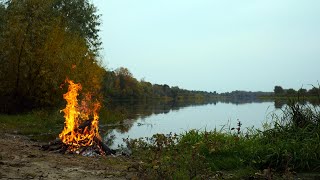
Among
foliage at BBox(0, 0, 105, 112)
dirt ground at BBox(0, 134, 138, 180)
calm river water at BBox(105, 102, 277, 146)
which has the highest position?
foliage at BBox(0, 0, 105, 112)


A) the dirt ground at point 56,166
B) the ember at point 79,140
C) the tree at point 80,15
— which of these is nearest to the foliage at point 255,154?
the dirt ground at point 56,166

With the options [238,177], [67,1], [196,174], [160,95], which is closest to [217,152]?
[238,177]

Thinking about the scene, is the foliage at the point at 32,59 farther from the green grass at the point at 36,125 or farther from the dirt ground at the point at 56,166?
the dirt ground at the point at 56,166

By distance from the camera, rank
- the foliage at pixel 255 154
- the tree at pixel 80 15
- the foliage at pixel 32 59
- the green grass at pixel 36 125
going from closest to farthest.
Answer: the foliage at pixel 255 154 → the green grass at pixel 36 125 → the foliage at pixel 32 59 → the tree at pixel 80 15

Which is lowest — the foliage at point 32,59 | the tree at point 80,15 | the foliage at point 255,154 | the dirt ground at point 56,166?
the dirt ground at point 56,166

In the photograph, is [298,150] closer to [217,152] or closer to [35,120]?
[217,152]

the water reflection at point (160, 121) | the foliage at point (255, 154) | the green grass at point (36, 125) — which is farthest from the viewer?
the water reflection at point (160, 121)

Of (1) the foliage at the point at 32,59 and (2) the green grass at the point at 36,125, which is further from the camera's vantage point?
(1) the foliage at the point at 32,59

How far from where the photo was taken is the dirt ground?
9.06 m

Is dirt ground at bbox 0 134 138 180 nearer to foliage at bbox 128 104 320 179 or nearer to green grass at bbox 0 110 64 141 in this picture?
foliage at bbox 128 104 320 179

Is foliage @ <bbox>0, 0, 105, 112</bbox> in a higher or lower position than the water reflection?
higher

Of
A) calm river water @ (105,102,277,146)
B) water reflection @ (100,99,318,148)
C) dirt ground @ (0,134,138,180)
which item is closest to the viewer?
dirt ground @ (0,134,138,180)

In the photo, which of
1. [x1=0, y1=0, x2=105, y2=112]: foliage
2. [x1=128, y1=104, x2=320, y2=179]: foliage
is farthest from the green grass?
[x1=128, y1=104, x2=320, y2=179]: foliage

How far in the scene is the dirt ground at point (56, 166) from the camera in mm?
9062
